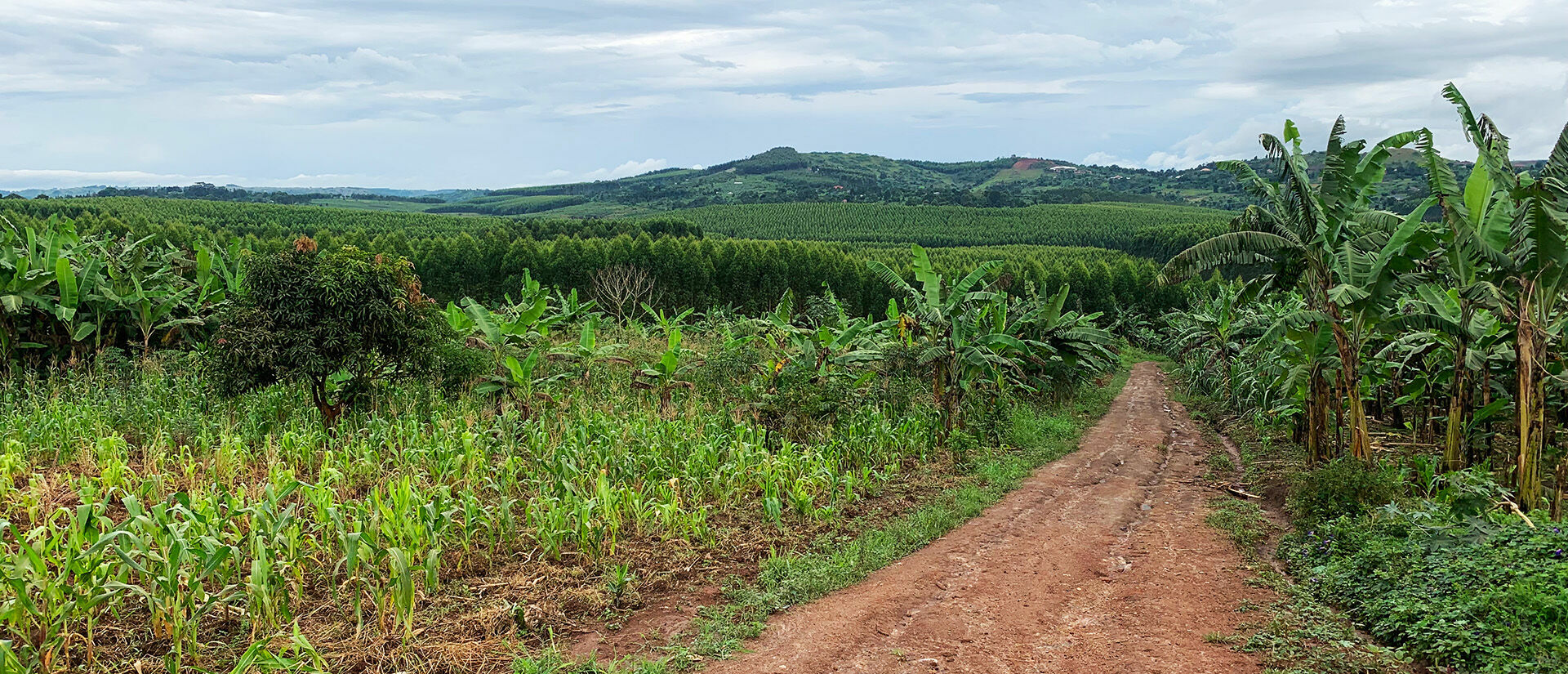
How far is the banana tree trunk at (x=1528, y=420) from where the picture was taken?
22.4 ft

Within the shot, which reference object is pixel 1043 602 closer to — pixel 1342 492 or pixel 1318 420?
pixel 1342 492

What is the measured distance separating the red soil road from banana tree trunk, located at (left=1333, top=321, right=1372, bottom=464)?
67.2 inches

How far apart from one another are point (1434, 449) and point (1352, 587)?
5601mm

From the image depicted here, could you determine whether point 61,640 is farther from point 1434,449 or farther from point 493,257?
point 493,257

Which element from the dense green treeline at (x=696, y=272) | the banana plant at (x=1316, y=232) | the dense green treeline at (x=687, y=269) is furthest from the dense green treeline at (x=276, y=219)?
the banana plant at (x=1316, y=232)

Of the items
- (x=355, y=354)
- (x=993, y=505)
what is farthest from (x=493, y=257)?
(x=993, y=505)

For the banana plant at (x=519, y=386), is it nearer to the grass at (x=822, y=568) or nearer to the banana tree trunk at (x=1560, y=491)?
the grass at (x=822, y=568)

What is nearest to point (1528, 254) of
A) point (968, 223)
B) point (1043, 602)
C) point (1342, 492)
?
point (1342, 492)

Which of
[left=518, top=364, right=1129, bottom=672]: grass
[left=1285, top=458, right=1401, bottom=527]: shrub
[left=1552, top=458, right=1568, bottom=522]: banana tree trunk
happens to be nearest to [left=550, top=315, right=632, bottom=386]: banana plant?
[left=518, top=364, right=1129, bottom=672]: grass

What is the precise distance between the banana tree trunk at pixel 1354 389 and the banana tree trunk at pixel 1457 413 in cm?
65

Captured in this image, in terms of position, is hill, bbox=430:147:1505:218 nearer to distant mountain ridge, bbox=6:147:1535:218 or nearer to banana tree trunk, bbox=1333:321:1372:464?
distant mountain ridge, bbox=6:147:1535:218

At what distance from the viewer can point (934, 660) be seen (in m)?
4.79

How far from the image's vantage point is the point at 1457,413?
8180 millimetres

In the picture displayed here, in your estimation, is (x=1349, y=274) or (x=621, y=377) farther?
(x=621, y=377)
